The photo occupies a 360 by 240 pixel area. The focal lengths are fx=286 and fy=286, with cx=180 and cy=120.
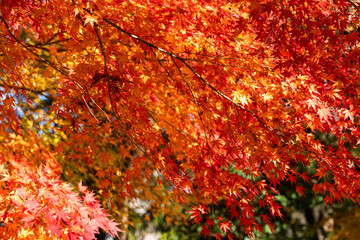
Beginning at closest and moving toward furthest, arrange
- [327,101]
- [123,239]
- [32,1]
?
[327,101], [32,1], [123,239]

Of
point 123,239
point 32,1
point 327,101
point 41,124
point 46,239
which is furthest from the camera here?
point 41,124

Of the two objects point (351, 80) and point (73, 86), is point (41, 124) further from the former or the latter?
point (351, 80)

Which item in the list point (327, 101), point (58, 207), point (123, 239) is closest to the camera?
point (58, 207)

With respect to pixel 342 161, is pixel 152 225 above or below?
below

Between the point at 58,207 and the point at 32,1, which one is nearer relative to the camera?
the point at 58,207

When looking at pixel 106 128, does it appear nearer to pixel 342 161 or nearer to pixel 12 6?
pixel 12 6

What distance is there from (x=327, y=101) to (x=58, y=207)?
302 cm

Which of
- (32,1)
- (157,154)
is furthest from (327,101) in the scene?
(32,1)

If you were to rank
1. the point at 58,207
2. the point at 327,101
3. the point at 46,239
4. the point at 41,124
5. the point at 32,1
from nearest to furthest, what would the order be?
1. the point at 58,207
2. the point at 46,239
3. the point at 327,101
4. the point at 32,1
5. the point at 41,124

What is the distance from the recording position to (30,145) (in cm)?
563

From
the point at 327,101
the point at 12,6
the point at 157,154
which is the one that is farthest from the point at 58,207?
the point at 327,101

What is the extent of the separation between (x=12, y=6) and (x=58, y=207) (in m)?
2.56

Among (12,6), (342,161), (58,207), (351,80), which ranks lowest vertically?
(58,207)

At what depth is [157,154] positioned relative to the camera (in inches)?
143
